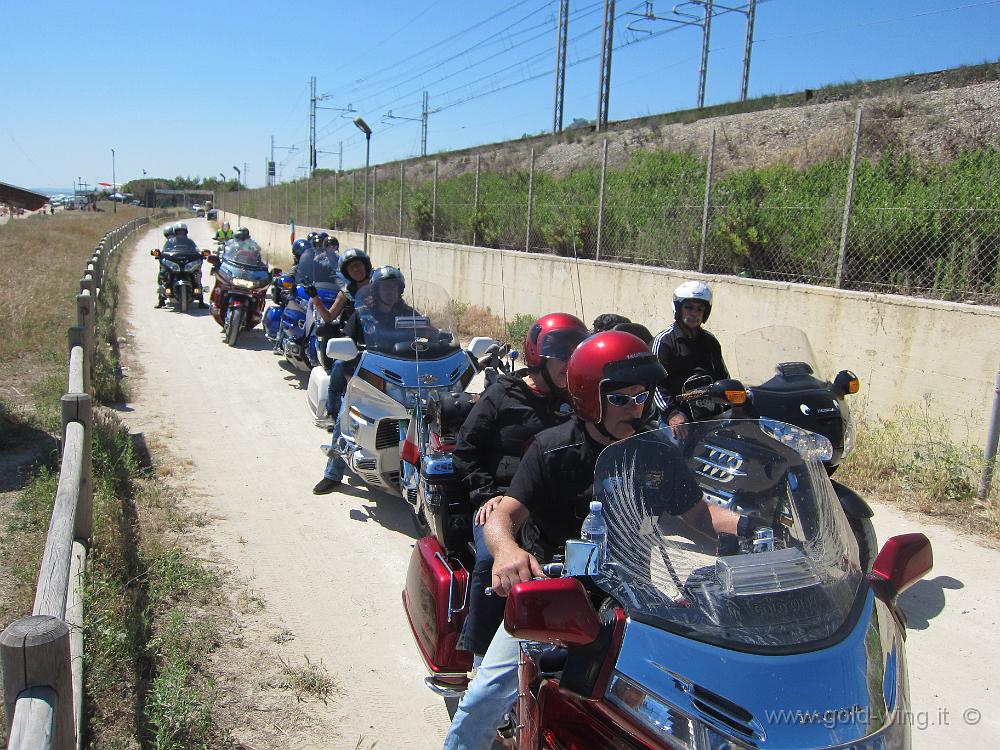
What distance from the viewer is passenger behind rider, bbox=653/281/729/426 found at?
5.77 metres

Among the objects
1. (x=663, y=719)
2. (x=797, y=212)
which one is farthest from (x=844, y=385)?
(x=797, y=212)

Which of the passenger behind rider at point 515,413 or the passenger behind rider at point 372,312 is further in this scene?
the passenger behind rider at point 372,312

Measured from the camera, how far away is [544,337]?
3969 mm

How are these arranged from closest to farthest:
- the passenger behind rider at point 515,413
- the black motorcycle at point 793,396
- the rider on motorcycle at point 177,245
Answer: the passenger behind rider at point 515,413 → the black motorcycle at point 793,396 → the rider on motorcycle at point 177,245

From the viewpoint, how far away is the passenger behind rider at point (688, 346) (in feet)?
18.9

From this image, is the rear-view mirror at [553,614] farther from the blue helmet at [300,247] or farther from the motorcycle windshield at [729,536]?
the blue helmet at [300,247]

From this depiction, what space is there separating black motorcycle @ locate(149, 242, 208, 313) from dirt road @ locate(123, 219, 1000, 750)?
310 inches

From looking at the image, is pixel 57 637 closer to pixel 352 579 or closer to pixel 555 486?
pixel 555 486

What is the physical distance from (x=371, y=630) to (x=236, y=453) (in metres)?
3.59

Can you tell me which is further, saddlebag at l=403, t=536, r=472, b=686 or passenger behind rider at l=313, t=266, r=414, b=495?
passenger behind rider at l=313, t=266, r=414, b=495

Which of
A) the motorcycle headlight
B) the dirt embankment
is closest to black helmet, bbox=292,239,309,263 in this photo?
the dirt embankment

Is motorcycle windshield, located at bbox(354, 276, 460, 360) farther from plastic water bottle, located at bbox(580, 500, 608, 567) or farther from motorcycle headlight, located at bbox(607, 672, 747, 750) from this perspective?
motorcycle headlight, located at bbox(607, 672, 747, 750)

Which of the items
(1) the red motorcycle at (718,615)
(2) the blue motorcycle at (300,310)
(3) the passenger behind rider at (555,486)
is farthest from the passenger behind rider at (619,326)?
(2) the blue motorcycle at (300,310)

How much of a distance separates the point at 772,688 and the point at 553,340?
2.32 m
